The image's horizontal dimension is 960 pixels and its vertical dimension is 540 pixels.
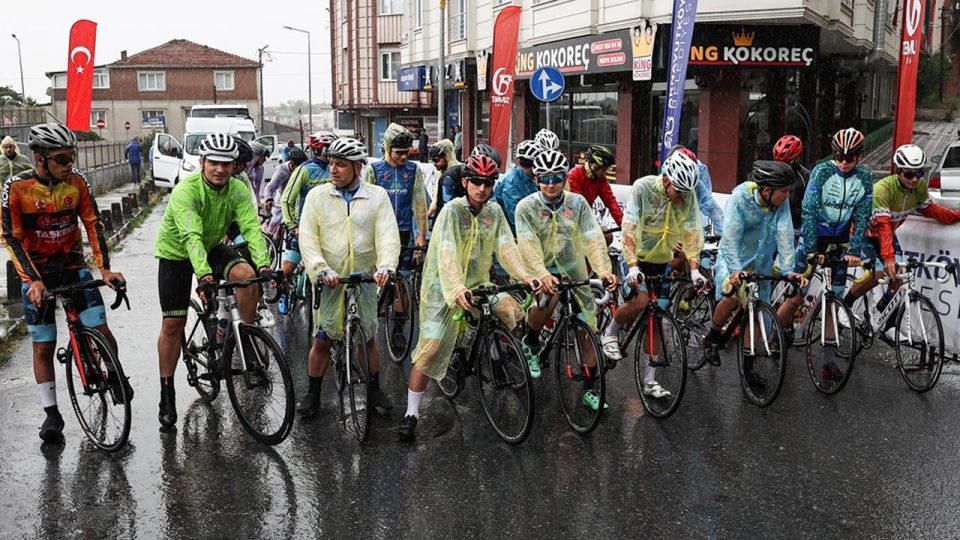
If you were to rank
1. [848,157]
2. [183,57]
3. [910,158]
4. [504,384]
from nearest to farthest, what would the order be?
[504,384] < [848,157] < [910,158] < [183,57]

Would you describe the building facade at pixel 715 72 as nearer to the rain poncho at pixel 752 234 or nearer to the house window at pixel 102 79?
the rain poncho at pixel 752 234

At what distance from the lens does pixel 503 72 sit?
1597cm

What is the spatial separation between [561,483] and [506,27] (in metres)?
11.7

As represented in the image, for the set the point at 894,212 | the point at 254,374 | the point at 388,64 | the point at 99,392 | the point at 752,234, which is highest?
the point at 388,64

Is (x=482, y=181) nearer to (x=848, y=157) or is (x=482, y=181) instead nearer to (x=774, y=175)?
(x=774, y=175)

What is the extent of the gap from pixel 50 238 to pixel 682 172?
4.27 metres

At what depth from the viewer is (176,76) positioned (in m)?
73.9

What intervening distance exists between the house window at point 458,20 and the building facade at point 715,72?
2.96 metres

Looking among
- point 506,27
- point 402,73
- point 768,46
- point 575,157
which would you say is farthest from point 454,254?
point 402,73

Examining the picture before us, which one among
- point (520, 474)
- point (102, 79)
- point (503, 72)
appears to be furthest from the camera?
point (102, 79)

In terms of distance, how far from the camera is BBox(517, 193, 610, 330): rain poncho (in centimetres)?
657

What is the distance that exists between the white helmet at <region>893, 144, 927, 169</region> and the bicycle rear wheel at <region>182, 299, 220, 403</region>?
554 cm

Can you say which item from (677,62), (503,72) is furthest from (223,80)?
(677,62)

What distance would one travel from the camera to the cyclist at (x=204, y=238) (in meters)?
6.27
